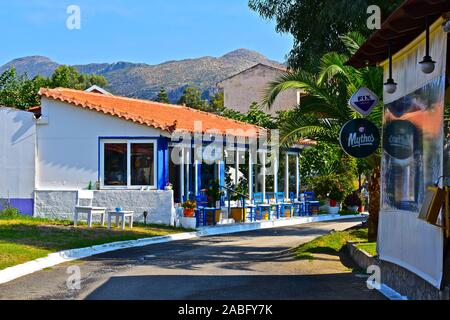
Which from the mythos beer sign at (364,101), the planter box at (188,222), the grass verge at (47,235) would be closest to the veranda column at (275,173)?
the planter box at (188,222)

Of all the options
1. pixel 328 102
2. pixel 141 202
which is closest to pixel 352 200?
pixel 141 202

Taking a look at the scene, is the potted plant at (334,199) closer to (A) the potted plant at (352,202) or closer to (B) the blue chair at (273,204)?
(A) the potted plant at (352,202)

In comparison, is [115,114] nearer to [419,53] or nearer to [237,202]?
[237,202]

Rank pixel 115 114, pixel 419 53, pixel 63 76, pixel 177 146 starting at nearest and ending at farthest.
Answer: pixel 419 53
pixel 115 114
pixel 177 146
pixel 63 76

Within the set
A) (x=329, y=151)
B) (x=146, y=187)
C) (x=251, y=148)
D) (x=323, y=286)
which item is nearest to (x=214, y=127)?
(x=251, y=148)

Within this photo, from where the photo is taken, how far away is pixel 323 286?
1138 centimetres

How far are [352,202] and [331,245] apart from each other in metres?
18.5

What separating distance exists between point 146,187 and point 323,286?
12375 mm

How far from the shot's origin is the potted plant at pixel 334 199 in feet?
112

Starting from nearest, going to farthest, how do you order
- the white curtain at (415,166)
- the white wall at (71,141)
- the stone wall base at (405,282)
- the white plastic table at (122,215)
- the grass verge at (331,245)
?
1. the stone wall base at (405,282)
2. the white curtain at (415,166)
3. the grass verge at (331,245)
4. the white plastic table at (122,215)
5. the white wall at (71,141)

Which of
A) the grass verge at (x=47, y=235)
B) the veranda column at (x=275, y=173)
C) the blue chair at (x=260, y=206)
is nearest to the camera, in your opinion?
the grass verge at (x=47, y=235)

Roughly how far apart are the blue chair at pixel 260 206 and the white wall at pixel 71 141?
6.25 m

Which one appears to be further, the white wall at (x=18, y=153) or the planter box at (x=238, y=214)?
the planter box at (x=238, y=214)

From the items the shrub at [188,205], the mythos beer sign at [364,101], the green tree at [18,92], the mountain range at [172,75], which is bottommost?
the shrub at [188,205]
